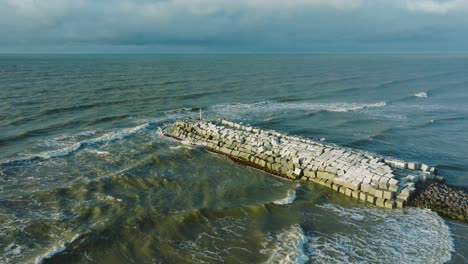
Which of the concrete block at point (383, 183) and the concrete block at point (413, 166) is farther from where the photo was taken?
the concrete block at point (413, 166)

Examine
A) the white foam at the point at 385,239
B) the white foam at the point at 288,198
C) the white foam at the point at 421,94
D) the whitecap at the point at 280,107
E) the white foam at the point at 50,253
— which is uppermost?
the white foam at the point at 421,94

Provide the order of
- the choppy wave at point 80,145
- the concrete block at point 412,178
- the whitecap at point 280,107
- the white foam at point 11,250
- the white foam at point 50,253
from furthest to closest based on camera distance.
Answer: the whitecap at point 280,107 → the choppy wave at point 80,145 → the concrete block at point 412,178 → the white foam at point 11,250 → the white foam at point 50,253

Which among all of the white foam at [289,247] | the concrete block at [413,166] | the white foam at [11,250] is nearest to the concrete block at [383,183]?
the concrete block at [413,166]

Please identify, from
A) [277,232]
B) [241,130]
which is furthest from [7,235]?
[241,130]

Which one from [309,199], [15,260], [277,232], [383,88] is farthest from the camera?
[383,88]

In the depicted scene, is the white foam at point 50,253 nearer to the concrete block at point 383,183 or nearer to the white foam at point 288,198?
the white foam at point 288,198

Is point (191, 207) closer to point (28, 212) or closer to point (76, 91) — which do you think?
point (28, 212)
